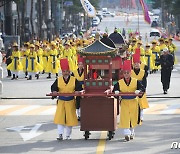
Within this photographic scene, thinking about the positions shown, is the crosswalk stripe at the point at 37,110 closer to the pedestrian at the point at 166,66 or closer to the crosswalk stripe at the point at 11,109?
the crosswalk stripe at the point at 11,109

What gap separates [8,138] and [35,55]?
19.7 metres

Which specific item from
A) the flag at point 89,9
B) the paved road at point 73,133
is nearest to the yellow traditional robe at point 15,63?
the paved road at point 73,133

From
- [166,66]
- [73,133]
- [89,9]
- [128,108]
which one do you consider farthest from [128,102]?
[89,9]

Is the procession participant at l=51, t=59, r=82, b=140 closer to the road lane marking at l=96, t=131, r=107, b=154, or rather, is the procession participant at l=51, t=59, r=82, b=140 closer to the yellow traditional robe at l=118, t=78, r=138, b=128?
the road lane marking at l=96, t=131, r=107, b=154

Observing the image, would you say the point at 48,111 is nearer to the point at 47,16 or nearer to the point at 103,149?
the point at 103,149

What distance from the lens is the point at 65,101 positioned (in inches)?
719

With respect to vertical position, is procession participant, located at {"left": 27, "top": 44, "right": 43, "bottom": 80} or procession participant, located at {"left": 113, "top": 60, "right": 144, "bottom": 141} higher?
procession participant, located at {"left": 113, "top": 60, "right": 144, "bottom": 141}

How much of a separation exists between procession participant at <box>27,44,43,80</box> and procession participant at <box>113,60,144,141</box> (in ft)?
65.7

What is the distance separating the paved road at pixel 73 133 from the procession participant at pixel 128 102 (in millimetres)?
346

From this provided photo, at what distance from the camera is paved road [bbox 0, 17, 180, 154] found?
669 inches

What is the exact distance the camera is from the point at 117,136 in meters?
18.8

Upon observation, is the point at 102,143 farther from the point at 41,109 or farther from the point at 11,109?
the point at 11,109

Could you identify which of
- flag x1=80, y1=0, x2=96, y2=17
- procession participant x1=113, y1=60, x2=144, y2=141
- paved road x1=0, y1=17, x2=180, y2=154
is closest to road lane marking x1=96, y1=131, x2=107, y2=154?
paved road x1=0, y1=17, x2=180, y2=154

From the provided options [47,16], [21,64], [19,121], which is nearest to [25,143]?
[19,121]
